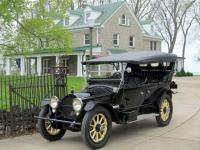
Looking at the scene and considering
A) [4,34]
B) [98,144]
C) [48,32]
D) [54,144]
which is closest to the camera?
[98,144]

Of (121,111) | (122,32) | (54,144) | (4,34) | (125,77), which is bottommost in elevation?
(54,144)

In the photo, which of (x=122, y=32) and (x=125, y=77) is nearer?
(x=125, y=77)

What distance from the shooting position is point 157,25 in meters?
60.2

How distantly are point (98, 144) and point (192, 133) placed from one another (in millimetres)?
2595

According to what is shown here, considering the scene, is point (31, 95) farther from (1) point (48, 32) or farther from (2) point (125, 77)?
(1) point (48, 32)

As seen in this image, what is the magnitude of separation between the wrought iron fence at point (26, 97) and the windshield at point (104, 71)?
81cm

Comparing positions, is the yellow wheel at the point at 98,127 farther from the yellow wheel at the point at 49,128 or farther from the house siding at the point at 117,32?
the house siding at the point at 117,32

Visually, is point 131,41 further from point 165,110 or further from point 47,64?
point 165,110

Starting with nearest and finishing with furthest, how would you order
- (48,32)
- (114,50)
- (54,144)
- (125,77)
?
1. (54,144)
2. (125,77)
3. (48,32)
4. (114,50)

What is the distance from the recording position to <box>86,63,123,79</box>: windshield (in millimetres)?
9705

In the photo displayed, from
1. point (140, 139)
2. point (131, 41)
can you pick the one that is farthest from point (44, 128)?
point (131, 41)

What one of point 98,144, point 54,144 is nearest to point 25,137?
point 54,144

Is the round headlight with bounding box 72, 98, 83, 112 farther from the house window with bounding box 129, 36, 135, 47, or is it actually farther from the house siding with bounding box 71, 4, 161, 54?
the house window with bounding box 129, 36, 135, 47

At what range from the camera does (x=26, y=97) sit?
10055 mm
